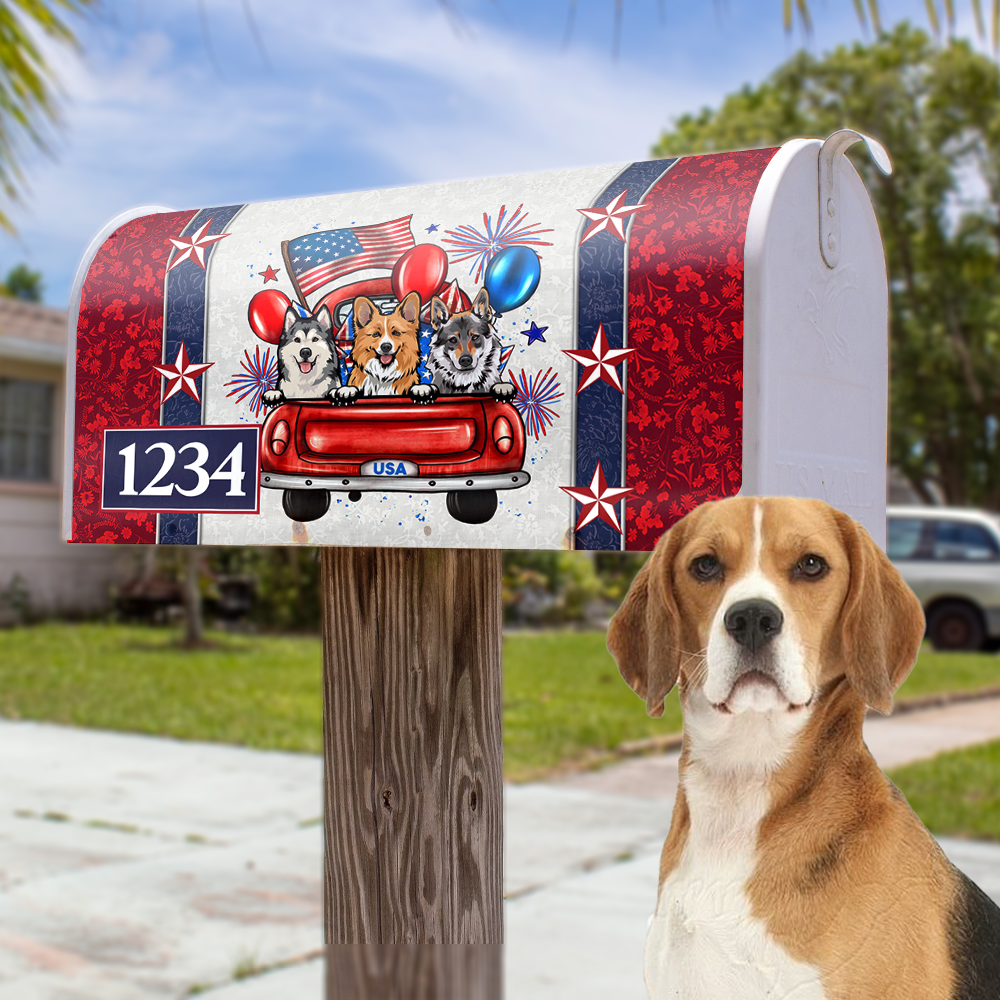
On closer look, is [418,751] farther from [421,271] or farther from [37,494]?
[37,494]

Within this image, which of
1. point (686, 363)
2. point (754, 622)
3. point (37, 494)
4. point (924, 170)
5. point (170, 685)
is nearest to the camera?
point (754, 622)

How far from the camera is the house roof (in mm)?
14349

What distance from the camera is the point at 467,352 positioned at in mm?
1121

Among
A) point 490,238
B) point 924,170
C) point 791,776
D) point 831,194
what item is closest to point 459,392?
point 490,238

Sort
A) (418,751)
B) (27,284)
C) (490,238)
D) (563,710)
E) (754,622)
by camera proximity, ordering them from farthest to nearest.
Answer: (27,284) → (563,710) → (418,751) → (490,238) → (754,622)

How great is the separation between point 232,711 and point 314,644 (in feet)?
12.4

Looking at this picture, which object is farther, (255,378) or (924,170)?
(924,170)

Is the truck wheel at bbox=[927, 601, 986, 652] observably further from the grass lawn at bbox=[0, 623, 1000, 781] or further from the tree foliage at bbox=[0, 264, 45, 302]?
the tree foliage at bbox=[0, 264, 45, 302]

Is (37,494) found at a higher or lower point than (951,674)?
higher

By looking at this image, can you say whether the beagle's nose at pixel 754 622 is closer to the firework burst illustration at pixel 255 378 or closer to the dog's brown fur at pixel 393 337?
the dog's brown fur at pixel 393 337

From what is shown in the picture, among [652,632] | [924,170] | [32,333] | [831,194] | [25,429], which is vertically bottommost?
[652,632]

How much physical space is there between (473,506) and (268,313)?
0.30 m

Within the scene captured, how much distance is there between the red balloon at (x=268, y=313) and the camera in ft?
4.00

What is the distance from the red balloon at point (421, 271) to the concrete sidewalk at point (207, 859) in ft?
11.7
